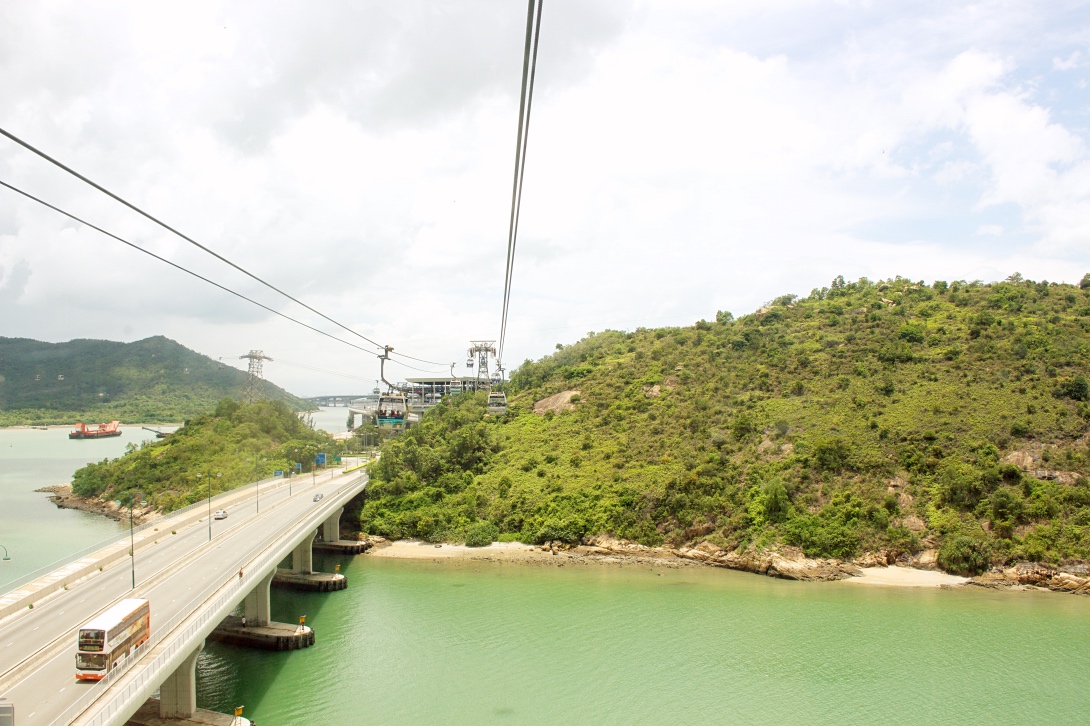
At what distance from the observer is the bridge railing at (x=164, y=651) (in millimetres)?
12906

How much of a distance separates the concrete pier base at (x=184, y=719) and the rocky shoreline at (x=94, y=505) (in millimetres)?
35512

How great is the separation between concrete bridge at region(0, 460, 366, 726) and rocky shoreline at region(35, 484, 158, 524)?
18.7 metres

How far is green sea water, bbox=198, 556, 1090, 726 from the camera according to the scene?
20.4 metres

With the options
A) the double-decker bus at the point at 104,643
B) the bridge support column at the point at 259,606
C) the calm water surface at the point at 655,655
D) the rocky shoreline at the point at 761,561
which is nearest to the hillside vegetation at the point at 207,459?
the calm water surface at the point at 655,655

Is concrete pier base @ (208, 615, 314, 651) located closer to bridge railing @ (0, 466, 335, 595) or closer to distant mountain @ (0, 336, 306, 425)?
bridge railing @ (0, 466, 335, 595)

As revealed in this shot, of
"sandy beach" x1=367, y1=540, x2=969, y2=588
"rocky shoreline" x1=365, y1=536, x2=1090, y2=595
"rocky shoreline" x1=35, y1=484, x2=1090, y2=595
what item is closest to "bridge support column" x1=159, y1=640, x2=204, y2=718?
"sandy beach" x1=367, y1=540, x2=969, y2=588

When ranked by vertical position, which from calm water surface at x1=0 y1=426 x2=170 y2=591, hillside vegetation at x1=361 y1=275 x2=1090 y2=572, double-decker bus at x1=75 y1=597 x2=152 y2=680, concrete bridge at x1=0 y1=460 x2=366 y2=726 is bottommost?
calm water surface at x1=0 y1=426 x2=170 y2=591

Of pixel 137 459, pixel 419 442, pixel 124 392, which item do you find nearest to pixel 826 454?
pixel 419 442

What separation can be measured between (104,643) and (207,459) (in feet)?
152

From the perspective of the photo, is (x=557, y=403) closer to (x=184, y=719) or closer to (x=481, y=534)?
(x=481, y=534)

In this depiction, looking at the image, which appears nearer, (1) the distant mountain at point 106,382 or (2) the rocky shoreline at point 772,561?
(2) the rocky shoreline at point 772,561

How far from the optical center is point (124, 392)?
318 feet

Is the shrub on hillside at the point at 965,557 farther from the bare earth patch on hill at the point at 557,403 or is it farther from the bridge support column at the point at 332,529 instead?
the bridge support column at the point at 332,529

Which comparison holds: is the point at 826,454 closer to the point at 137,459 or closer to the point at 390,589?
the point at 390,589
